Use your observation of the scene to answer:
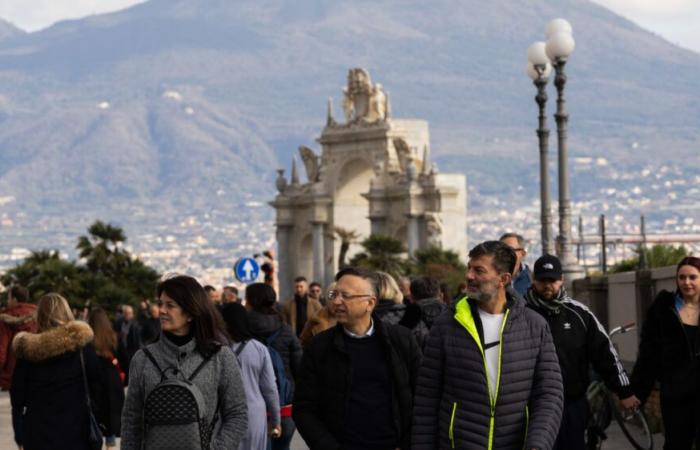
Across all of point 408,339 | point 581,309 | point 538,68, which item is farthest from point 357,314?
point 538,68

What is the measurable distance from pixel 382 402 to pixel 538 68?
20.2 meters

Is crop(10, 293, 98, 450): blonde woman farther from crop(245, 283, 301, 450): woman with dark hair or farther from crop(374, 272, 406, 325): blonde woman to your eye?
crop(374, 272, 406, 325): blonde woman

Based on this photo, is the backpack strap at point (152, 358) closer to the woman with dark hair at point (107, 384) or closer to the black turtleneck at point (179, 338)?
the black turtleneck at point (179, 338)

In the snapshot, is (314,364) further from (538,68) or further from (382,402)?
(538,68)

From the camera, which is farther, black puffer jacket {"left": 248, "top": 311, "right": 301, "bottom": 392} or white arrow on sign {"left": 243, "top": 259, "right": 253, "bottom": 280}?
white arrow on sign {"left": 243, "top": 259, "right": 253, "bottom": 280}

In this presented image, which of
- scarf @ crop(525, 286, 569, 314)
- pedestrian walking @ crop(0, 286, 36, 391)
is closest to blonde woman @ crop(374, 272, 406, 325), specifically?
scarf @ crop(525, 286, 569, 314)

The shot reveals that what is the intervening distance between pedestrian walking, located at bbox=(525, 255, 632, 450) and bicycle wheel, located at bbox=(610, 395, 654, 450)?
401 cm

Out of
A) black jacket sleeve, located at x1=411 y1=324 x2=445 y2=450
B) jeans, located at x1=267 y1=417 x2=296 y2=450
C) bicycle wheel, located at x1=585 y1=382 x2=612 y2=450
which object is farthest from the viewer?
bicycle wheel, located at x1=585 y1=382 x2=612 y2=450

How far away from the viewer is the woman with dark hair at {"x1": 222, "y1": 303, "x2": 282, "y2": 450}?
37.2 feet

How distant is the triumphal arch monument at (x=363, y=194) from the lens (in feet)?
261

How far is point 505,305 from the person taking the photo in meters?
9.21

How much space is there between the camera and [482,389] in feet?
29.2

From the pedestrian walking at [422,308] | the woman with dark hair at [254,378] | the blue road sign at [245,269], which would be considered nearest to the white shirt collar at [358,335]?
the woman with dark hair at [254,378]

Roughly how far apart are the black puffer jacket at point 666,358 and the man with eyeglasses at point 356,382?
8.47ft
